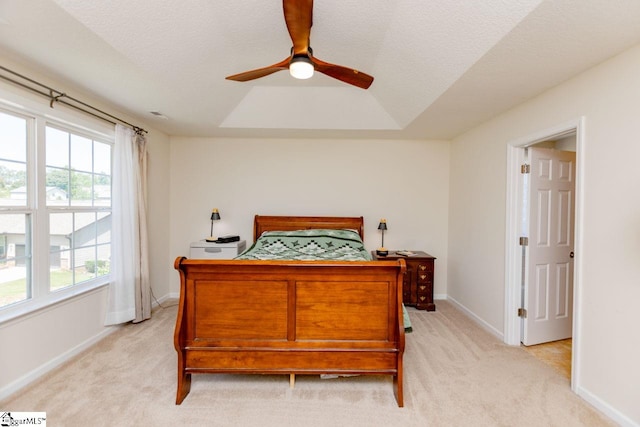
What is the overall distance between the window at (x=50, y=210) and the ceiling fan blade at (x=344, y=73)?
7.78ft

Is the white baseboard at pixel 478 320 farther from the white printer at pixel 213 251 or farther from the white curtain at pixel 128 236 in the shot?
the white curtain at pixel 128 236

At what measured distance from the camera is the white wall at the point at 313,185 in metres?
4.19

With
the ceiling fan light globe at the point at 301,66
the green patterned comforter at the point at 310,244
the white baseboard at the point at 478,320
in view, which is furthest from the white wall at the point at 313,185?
the ceiling fan light globe at the point at 301,66

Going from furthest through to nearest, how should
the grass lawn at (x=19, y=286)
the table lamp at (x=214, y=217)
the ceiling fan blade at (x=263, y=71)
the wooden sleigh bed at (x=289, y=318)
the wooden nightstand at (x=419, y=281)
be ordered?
the table lamp at (x=214, y=217)
the wooden nightstand at (x=419, y=281)
the grass lawn at (x=19, y=286)
the wooden sleigh bed at (x=289, y=318)
the ceiling fan blade at (x=263, y=71)

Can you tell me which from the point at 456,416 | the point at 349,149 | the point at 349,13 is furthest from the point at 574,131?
the point at 349,149

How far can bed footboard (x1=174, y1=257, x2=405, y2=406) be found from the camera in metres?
1.95

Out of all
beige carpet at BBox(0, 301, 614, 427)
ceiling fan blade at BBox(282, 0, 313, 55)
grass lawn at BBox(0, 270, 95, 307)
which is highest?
ceiling fan blade at BBox(282, 0, 313, 55)

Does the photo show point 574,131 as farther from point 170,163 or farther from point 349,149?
point 170,163

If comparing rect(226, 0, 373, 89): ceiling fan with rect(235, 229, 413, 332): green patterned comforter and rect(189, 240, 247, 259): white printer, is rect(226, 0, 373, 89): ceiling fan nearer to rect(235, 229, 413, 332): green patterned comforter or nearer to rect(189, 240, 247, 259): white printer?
rect(235, 229, 413, 332): green patterned comforter

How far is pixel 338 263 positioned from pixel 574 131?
83.9 inches

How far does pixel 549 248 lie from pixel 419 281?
1.47 meters

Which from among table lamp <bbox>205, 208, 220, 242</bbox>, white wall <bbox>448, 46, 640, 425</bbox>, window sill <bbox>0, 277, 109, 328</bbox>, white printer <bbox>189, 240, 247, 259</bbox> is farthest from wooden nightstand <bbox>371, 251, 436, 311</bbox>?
window sill <bbox>0, 277, 109, 328</bbox>

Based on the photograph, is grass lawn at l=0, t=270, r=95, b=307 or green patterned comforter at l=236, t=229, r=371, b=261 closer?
grass lawn at l=0, t=270, r=95, b=307

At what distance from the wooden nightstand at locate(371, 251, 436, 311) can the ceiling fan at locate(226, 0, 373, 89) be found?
2.49 m
